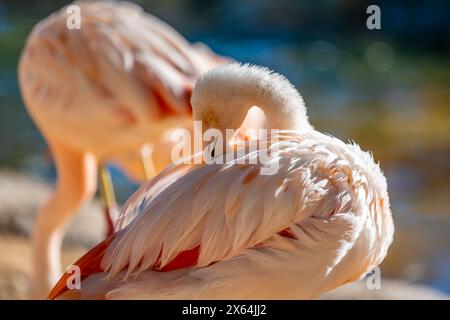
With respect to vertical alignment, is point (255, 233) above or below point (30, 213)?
above

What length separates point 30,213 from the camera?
18.0 feet

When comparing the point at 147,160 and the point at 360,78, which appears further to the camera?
the point at 360,78

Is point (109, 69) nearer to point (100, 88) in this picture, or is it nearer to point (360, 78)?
point (100, 88)

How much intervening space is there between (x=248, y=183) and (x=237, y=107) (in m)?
0.23

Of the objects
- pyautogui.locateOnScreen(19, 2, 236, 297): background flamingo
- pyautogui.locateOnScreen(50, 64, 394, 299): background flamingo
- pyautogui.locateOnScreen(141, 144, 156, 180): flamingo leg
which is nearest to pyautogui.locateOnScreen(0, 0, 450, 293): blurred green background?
pyautogui.locateOnScreen(141, 144, 156, 180): flamingo leg

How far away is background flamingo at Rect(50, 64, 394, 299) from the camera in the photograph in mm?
2369

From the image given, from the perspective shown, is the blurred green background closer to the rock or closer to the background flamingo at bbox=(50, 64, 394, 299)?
the rock

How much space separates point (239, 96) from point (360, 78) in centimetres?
656

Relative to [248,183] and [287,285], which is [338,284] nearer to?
[287,285]

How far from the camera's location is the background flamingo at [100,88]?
3.99 meters

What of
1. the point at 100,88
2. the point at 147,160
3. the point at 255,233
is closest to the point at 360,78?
the point at 147,160

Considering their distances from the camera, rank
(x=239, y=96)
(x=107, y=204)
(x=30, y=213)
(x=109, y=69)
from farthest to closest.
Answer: (x=30, y=213)
(x=107, y=204)
(x=109, y=69)
(x=239, y=96)

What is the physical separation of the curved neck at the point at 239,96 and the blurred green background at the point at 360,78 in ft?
9.06

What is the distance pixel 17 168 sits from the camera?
696 cm
